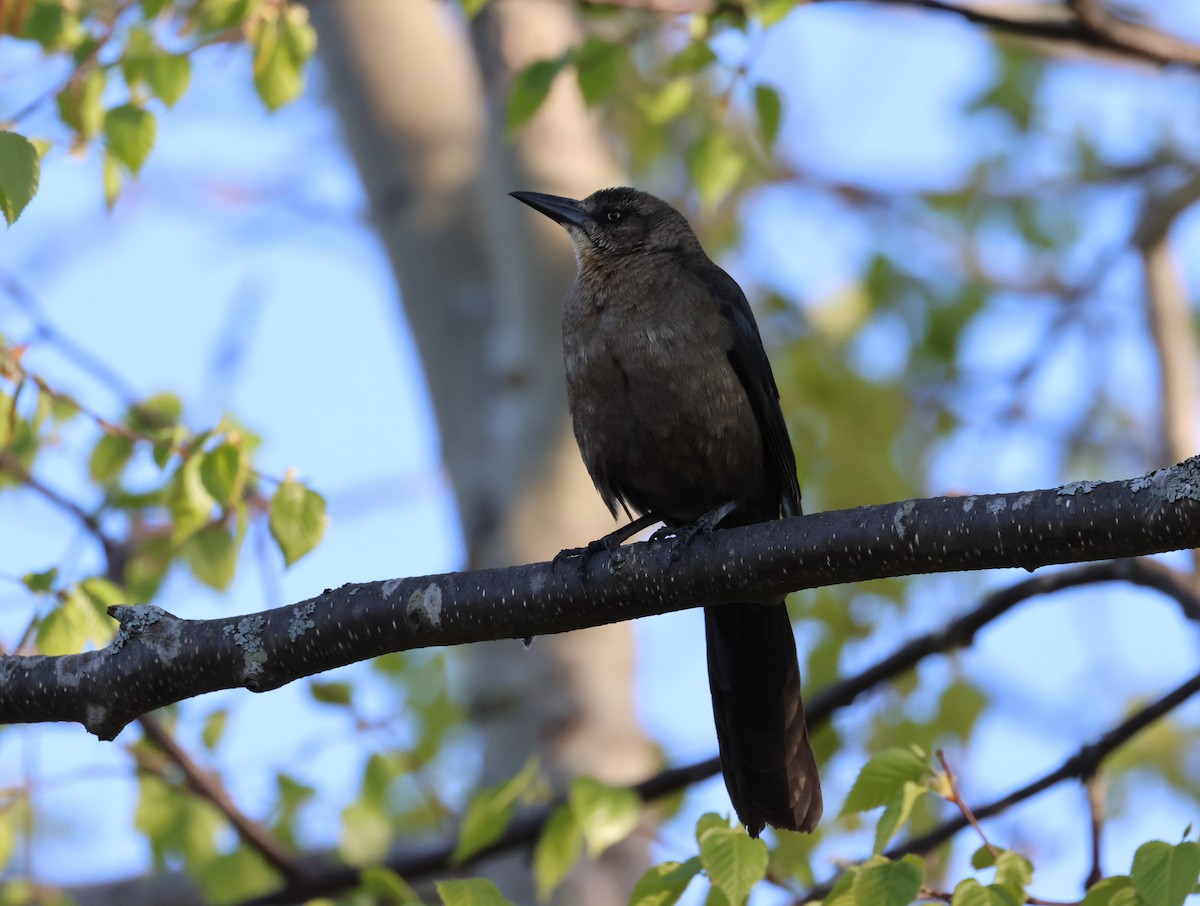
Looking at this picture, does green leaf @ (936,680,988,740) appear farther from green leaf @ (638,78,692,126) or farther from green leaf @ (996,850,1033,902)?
green leaf @ (638,78,692,126)

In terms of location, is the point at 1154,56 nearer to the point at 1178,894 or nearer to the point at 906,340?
the point at 1178,894

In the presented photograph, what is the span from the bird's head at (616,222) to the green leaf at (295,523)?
1.72 metres

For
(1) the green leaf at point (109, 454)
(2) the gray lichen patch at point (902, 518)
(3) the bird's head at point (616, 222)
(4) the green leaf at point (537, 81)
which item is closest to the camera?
(2) the gray lichen patch at point (902, 518)

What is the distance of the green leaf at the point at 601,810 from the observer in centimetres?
333

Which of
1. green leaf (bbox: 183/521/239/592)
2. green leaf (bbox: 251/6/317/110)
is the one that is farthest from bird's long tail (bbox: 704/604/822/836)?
green leaf (bbox: 251/6/317/110)

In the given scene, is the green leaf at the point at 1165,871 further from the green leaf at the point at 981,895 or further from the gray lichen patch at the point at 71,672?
the gray lichen patch at the point at 71,672

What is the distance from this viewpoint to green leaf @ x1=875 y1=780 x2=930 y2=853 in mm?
2805

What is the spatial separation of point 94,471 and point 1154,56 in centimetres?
334

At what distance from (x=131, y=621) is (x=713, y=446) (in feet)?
6.02

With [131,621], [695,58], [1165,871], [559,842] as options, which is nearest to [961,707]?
[559,842]

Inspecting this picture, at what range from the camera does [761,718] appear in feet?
12.9

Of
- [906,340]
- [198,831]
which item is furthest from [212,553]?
[906,340]

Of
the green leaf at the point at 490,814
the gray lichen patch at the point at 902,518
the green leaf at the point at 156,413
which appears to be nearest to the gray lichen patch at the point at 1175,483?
the gray lichen patch at the point at 902,518

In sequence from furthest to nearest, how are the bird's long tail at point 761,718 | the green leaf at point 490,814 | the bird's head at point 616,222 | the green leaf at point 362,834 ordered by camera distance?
the bird's head at point 616,222, the green leaf at point 362,834, the bird's long tail at point 761,718, the green leaf at point 490,814
